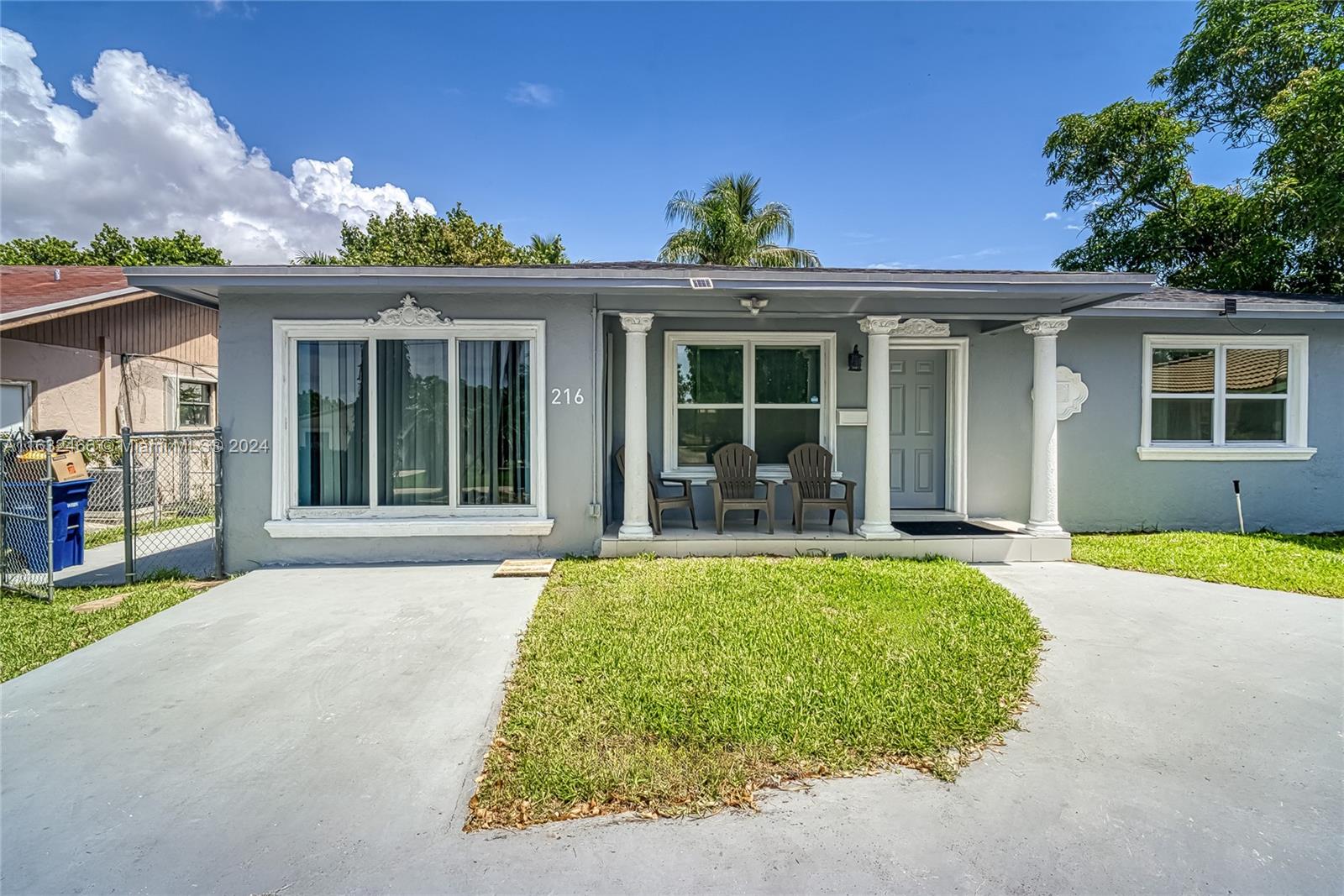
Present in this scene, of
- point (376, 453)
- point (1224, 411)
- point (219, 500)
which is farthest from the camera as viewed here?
point (1224, 411)

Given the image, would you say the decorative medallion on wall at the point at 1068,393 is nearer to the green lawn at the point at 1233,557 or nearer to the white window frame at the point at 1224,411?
the white window frame at the point at 1224,411

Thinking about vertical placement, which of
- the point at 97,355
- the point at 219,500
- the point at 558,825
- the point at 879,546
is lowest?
the point at 558,825

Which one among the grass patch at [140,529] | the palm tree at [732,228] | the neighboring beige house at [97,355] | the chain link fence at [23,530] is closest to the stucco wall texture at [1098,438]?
the chain link fence at [23,530]

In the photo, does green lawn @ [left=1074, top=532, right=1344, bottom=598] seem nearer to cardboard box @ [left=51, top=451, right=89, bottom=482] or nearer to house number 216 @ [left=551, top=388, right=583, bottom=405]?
house number 216 @ [left=551, top=388, right=583, bottom=405]

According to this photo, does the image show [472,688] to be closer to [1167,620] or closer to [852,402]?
[1167,620]

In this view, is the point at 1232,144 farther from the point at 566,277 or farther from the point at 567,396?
the point at 567,396

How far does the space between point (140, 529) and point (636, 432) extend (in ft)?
22.7

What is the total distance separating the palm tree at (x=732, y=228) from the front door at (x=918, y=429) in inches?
434

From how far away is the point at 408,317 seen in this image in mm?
5734

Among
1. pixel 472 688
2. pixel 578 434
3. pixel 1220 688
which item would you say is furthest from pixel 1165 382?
pixel 472 688

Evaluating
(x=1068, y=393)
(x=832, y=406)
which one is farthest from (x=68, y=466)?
(x=1068, y=393)

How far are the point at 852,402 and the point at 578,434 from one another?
3.34 metres

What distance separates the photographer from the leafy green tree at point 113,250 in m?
22.1

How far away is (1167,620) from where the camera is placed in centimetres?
426
